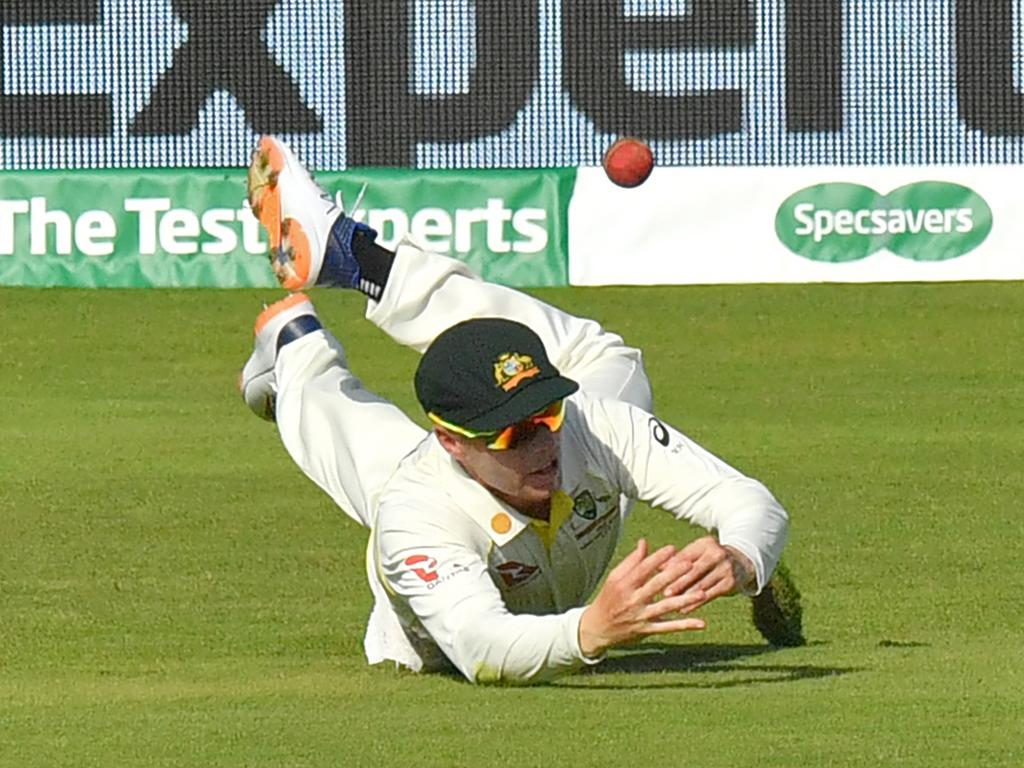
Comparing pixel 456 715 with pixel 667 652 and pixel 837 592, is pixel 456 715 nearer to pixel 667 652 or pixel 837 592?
pixel 667 652

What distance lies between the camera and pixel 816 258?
17.4 meters

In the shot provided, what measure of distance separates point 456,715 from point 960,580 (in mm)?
2542

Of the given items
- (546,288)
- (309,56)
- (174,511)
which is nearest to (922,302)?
(546,288)

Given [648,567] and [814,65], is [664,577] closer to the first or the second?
[648,567]

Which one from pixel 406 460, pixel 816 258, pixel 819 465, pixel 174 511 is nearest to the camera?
pixel 406 460

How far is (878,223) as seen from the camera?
1748 centimetres

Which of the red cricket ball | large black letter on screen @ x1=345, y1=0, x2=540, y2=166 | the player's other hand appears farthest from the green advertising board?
the player's other hand

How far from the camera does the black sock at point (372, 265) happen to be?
Result: 7.71m

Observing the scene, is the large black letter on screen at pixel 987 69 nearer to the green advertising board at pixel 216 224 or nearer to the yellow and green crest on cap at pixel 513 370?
the green advertising board at pixel 216 224

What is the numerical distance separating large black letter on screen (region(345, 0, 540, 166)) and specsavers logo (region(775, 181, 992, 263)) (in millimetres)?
2574

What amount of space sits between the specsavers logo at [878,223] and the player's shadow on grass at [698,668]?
11.0 meters

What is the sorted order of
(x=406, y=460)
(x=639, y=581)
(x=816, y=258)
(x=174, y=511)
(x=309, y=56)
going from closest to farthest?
(x=639, y=581) → (x=406, y=460) → (x=174, y=511) → (x=816, y=258) → (x=309, y=56)

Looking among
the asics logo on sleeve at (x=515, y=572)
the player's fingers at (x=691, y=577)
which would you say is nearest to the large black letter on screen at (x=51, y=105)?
the asics logo on sleeve at (x=515, y=572)

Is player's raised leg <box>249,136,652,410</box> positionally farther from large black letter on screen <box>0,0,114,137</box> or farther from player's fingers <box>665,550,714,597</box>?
large black letter on screen <box>0,0,114,137</box>
